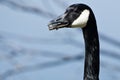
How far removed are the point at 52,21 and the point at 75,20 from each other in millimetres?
231

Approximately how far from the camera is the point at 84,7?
162 metres

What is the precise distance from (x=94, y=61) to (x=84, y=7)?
526mm

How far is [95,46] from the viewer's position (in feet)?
534

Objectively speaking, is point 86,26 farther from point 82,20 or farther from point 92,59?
point 92,59

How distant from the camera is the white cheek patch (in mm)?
162500

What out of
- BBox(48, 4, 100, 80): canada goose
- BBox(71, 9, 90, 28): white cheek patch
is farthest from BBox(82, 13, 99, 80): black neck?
BBox(71, 9, 90, 28): white cheek patch

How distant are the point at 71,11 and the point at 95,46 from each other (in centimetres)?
44

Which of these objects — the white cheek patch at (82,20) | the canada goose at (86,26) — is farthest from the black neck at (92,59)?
the white cheek patch at (82,20)

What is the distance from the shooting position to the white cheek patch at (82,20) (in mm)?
162500

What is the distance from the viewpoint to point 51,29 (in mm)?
162250

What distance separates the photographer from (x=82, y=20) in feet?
533

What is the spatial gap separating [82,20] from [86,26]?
139mm

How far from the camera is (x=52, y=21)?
162 m

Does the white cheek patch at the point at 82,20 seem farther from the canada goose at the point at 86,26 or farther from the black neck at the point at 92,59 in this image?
the black neck at the point at 92,59
